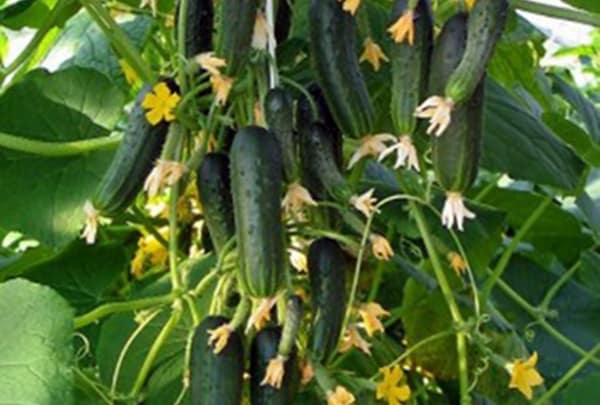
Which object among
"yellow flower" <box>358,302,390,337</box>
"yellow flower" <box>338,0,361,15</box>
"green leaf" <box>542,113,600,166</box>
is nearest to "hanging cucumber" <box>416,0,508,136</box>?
"yellow flower" <box>338,0,361,15</box>

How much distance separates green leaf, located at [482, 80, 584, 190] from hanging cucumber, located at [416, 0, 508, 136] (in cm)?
57

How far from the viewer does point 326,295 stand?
1348 mm

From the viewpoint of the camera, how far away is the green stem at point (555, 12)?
1.53 m

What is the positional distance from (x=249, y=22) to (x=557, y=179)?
0.68 meters

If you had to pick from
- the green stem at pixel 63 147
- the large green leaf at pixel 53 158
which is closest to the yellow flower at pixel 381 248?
the green stem at pixel 63 147

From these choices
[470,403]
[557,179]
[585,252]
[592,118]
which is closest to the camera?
[470,403]

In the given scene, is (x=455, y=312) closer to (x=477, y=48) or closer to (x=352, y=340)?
(x=352, y=340)

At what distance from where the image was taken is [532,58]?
6.96ft

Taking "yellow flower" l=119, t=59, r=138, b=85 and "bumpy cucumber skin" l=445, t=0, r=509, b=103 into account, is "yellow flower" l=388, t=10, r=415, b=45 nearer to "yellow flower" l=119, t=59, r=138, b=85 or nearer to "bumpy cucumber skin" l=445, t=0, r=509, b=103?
"bumpy cucumber skin" l=445, t=0, r=509, b=103

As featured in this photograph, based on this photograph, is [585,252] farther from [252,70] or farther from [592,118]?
[252,70]

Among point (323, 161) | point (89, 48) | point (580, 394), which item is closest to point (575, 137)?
point (580, 394)

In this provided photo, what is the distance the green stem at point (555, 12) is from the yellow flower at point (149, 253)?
2.46 feet

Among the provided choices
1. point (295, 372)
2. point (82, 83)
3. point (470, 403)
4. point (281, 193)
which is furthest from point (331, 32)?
point (82, 83)

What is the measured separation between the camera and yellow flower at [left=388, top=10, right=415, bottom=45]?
1280 millimetres
